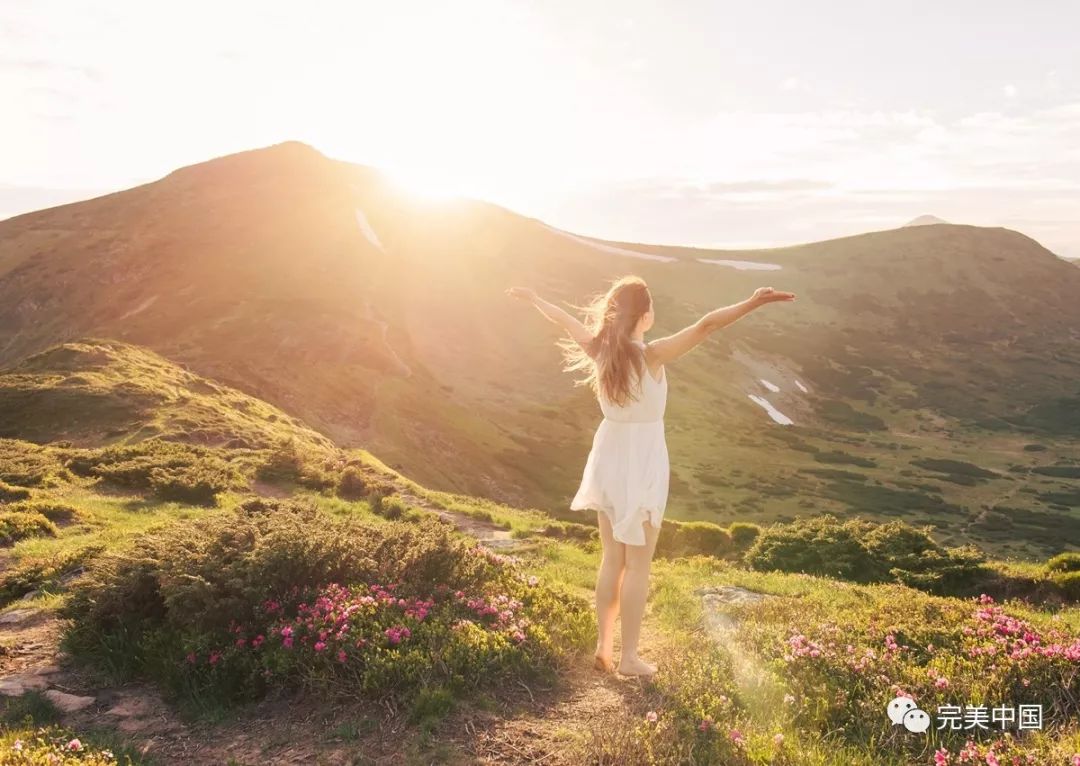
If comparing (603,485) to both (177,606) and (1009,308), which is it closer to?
(177,606)

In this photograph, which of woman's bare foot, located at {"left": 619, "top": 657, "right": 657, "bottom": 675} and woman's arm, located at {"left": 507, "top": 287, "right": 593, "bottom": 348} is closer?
woman's bare foot, located at {"left": 619, "top": 657, "right": 657, "bottom": 675}

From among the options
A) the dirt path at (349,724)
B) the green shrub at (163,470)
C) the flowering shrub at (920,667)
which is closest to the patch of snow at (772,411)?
the green shrub at (163,470)

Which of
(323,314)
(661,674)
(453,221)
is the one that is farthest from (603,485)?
(453,221)

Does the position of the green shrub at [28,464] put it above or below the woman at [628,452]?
below

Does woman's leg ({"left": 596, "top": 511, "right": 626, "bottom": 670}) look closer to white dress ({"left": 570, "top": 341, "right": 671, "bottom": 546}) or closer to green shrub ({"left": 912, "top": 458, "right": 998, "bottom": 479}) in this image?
white dress ({"left": 570, "top": 341, "right": 671, "bottom": 546})

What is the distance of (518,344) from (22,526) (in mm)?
82655

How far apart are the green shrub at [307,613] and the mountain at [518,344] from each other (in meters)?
36.6

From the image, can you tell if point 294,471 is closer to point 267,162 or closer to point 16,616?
point 16,616

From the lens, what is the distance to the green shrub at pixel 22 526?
40.5ft

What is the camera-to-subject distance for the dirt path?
543 cm

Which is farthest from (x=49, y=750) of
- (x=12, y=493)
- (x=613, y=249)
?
(x=613, y=249)

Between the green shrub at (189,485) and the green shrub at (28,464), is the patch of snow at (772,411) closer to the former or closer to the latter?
the green shrub at (189,485)

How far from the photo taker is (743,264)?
17725 centimetres

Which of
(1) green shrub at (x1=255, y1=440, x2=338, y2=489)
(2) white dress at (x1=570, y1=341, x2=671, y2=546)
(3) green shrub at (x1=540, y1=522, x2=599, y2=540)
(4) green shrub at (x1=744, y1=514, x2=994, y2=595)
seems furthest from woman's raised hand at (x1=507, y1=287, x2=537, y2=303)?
(1) green shrub at (x1=255, y1=440, x2=338, y2=489)
